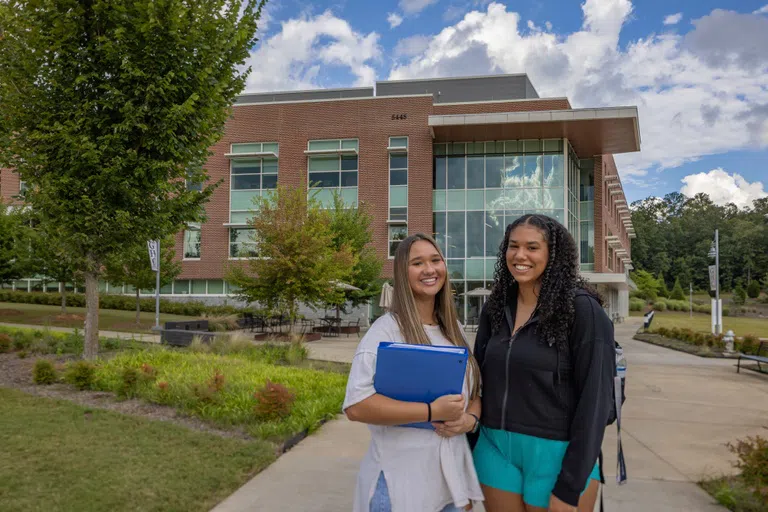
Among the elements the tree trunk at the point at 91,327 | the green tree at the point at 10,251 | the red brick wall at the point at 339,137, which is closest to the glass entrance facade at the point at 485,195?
the red brick wall at the point at 339,137

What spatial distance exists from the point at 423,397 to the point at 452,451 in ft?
0.96

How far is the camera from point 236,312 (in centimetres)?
3216

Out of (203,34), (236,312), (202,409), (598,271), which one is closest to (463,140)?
(598,271)

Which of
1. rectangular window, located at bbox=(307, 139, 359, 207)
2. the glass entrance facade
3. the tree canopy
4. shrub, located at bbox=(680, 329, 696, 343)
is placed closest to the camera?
shrub, located at bbox=(680, 329, 696, 343)

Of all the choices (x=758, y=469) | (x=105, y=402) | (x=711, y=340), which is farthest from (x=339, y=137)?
(x=758, y=469)

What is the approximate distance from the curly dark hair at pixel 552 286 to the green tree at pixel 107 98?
8.85 m

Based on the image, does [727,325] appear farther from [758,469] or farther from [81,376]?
[81,376]

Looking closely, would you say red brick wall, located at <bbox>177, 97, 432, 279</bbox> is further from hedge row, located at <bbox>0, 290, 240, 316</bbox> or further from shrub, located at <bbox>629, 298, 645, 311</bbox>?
shrub, located at <bbox>629, 298, 645, 311</bbox>

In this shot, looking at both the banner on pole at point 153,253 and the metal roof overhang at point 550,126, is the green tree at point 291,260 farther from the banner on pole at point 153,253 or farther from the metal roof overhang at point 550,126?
the metal roof overhang at point 550,126

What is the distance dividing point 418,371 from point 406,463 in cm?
39

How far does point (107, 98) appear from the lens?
35.5 feet

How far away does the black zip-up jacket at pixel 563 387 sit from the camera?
7.63 ft

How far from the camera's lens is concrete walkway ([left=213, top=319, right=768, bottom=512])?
4.84 metres

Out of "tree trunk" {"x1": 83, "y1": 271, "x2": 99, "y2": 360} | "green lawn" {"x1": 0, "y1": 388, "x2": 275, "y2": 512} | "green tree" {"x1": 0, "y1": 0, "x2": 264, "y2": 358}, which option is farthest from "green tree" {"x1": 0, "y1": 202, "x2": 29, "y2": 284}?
"green lawn" {"x1": 0, "y1": 388, "x2": 275, "y2": 512}
